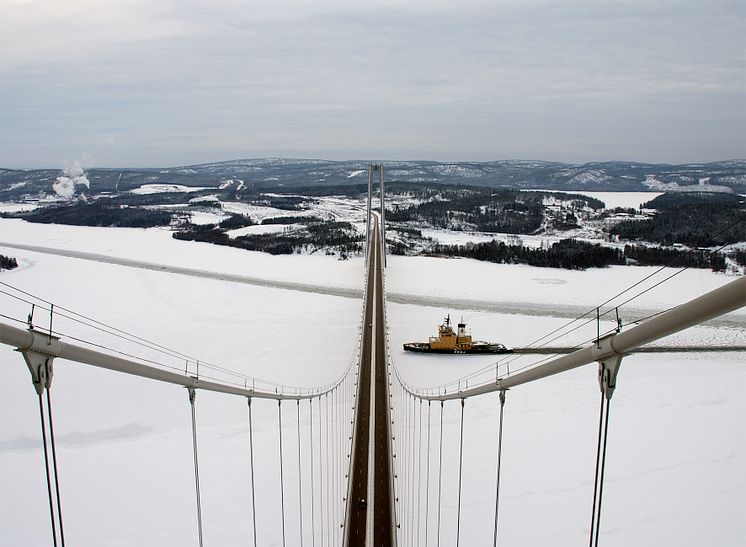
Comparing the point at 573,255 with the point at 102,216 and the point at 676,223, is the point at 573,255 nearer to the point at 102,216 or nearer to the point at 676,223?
the point at 676,223

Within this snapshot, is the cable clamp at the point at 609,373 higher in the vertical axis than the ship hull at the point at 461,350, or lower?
higher

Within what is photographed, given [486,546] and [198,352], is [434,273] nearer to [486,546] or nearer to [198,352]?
[198,352]

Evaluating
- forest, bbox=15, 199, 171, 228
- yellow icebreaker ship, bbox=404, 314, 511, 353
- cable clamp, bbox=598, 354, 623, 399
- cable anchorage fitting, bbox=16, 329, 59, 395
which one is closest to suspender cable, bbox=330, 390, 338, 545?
yellow icebreaker ship, bbox=404, 314, 511, 353

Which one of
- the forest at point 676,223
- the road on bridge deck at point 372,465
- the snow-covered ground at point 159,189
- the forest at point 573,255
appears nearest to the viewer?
the road on bridge deck at point 372,465

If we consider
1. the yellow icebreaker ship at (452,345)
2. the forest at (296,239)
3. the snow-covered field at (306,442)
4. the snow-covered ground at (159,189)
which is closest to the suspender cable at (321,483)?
the snow-covered field at (306,442)

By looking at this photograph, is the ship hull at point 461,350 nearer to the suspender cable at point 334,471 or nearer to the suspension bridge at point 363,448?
the suspension bridge at point 363,448

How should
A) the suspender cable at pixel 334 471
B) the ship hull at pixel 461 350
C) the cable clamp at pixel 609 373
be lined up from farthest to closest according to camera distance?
the ship hull at pixel 461 350 < the suspender cable at pixel 334 471 < the cable clamp at pixel 609 373

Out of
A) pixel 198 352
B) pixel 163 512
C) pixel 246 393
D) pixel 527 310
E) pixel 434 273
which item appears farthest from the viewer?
pixel 434 273

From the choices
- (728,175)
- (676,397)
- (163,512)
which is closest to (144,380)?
(163,512)

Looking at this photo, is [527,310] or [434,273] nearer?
[527,310]
